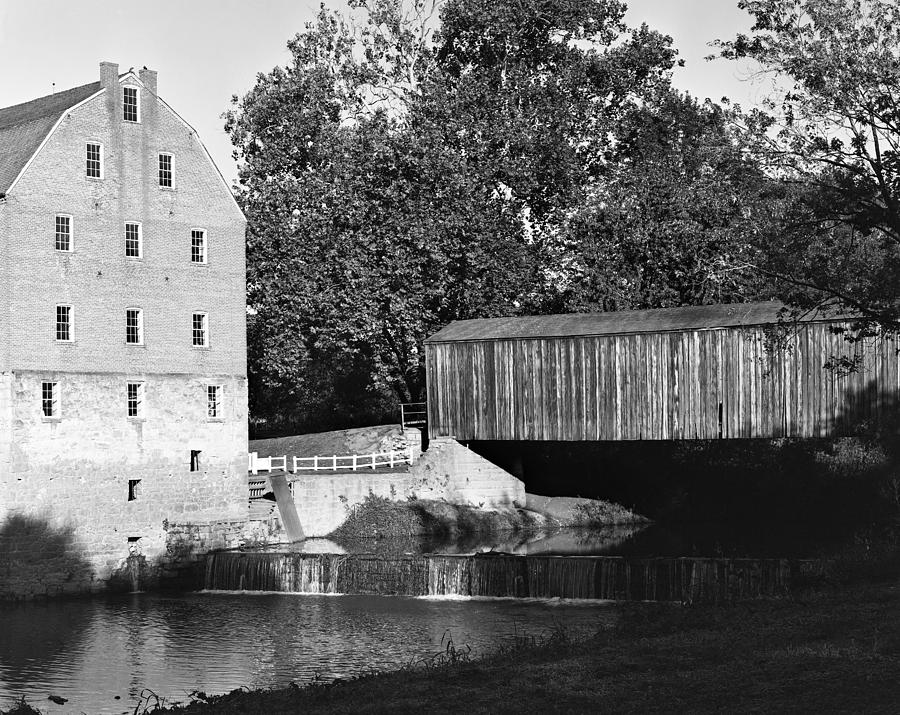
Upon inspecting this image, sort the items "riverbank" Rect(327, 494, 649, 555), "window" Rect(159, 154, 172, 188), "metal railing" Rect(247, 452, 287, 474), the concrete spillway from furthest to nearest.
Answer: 1. "metal railing" Rect(247, 452, 287, 474)
2. "riverbank" Rect(327, 494, 649, 555)
3. "window" Rect(159, 154, 172, 188)
4. the concrete spillway

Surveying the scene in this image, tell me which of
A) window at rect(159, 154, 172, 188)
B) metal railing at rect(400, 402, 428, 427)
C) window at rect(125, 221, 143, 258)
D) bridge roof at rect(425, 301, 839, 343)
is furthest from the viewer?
metal railing at rect(400, 402, 428, 427)

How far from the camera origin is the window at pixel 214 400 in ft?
139

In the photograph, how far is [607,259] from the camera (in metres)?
50.9

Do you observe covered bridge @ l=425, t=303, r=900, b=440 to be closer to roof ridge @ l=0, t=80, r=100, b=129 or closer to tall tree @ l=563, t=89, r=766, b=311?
tall tree @ l=563, t=89, r=766, b=311

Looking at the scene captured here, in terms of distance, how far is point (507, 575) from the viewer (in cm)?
3247

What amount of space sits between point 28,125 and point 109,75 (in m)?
2.92

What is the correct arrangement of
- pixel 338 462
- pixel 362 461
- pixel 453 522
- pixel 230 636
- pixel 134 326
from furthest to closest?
pixel 338 462, pixel 362 461, pixel 453 522, pixel 134 326, pixel 230 636

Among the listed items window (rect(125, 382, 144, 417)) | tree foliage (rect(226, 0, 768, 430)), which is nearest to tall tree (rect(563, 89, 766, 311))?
tree foliage (rect(226, 0, 768, 430))

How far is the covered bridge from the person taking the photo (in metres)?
40.5

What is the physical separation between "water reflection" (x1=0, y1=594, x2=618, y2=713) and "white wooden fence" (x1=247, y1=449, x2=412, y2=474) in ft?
36.1

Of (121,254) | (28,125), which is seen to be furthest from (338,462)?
(28,125)

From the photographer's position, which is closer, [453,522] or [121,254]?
[121,254]

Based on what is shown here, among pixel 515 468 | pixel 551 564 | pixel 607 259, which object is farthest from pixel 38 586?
pixel 607 259

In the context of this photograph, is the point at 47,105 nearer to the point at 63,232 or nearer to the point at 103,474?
the point at 63,232
